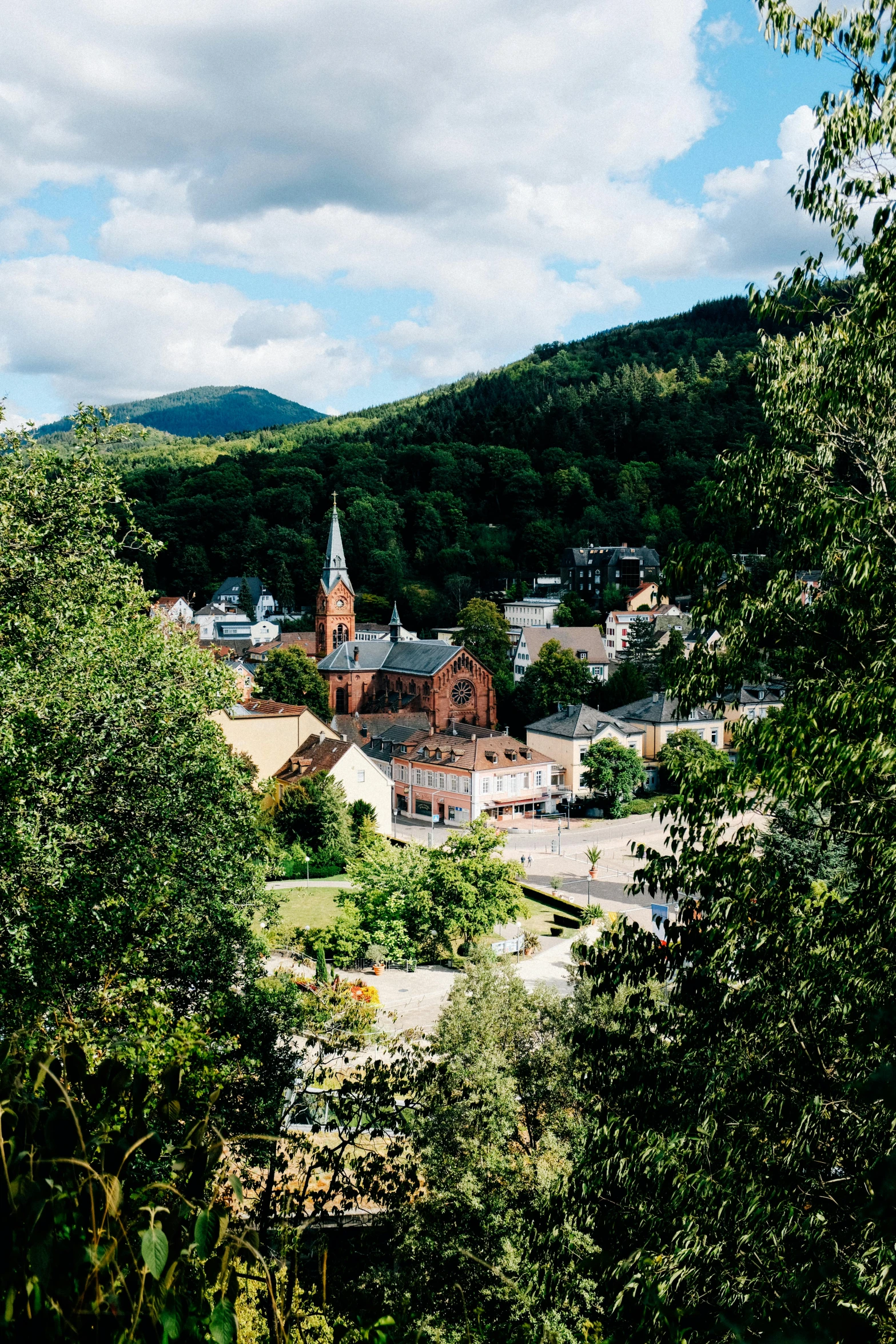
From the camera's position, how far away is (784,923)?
22.1ft

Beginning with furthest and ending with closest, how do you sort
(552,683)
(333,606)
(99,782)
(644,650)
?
1. (333,606)
2. (644,650)
3. (552,683)
4. (99,782)

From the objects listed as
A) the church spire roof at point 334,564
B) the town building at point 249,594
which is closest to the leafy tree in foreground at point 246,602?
the town building at point 249,594

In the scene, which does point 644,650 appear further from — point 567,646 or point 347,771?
point 347,771

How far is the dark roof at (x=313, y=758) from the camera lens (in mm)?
43375

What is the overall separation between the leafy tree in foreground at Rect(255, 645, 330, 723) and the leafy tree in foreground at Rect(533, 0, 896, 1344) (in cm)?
5492

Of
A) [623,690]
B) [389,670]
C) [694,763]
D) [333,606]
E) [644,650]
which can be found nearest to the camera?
[694,763]

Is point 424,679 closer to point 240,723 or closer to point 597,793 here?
point 597,793

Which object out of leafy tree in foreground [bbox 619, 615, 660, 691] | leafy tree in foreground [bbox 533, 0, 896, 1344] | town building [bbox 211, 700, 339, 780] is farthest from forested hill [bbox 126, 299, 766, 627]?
leafy tree in foreground [bbox 533, 0, 896, 1344]

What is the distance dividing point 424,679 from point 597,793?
17726mm

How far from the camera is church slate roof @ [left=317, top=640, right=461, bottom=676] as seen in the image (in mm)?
69750

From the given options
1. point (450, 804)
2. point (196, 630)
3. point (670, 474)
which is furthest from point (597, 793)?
point (670, 474)

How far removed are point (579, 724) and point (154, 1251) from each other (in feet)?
182

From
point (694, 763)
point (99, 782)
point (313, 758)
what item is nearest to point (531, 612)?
point (313, 758)

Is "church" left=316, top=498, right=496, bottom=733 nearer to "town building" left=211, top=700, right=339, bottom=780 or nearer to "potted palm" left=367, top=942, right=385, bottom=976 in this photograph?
"town building" left=211, top=700, right=339, bottom=780
